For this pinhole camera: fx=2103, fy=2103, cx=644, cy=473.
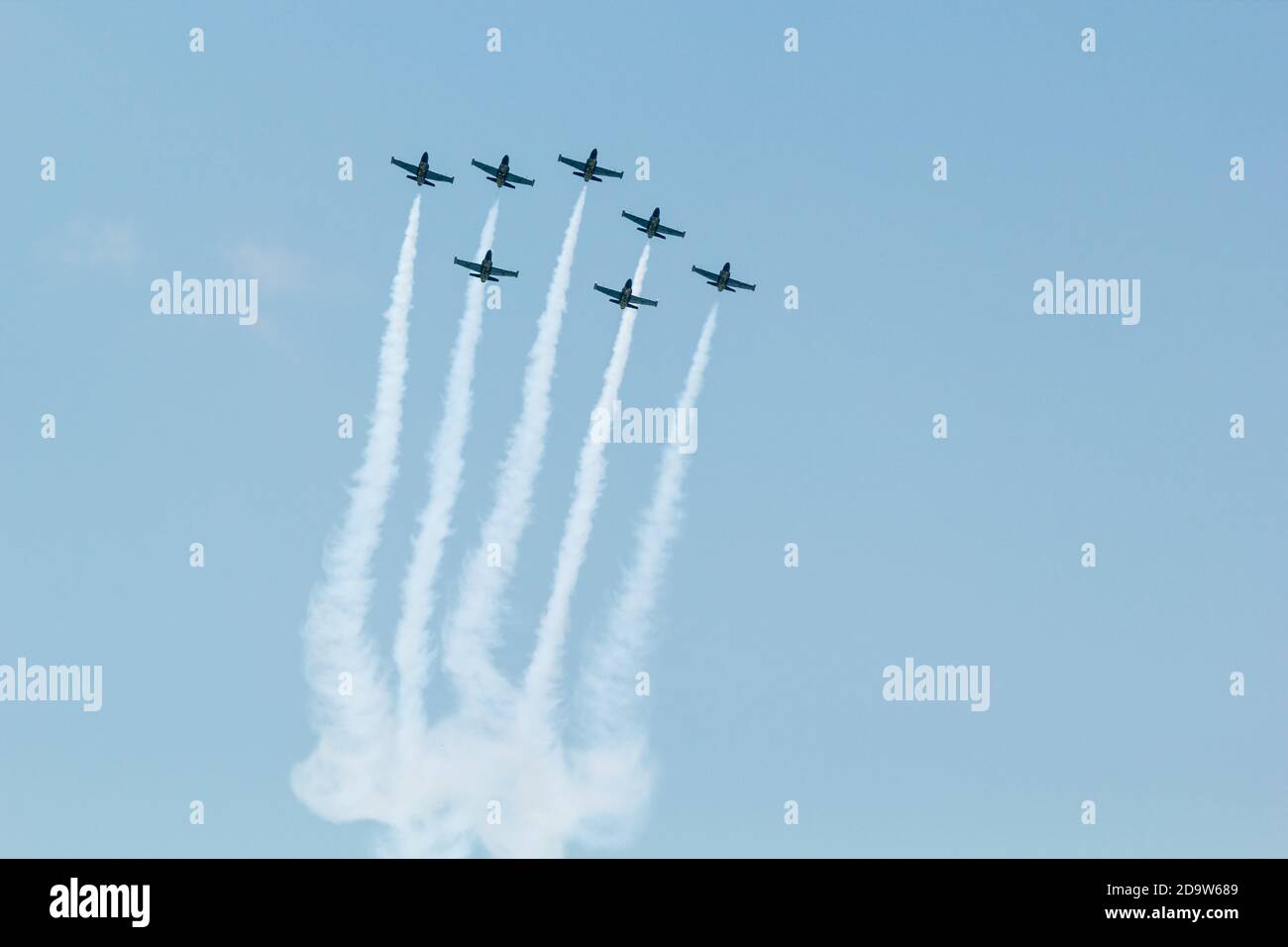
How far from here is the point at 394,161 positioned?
156125 mm

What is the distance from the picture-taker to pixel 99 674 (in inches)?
6009

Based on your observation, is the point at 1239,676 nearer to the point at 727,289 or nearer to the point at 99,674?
the point at 727,289

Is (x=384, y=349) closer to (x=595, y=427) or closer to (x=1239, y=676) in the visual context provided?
(x=595, y=427)

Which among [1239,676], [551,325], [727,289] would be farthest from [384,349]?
[1239,676]
